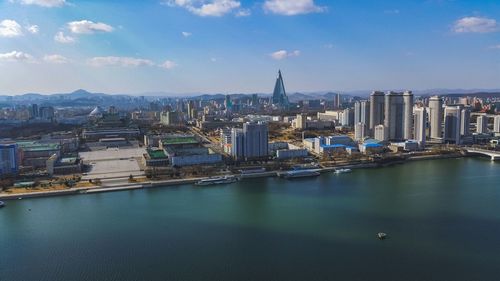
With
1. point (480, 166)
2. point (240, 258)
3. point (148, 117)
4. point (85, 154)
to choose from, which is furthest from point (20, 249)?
point (148, 117)

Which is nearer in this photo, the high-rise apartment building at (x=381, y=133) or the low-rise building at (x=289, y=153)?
the low-rise building at (x=289, y=153)

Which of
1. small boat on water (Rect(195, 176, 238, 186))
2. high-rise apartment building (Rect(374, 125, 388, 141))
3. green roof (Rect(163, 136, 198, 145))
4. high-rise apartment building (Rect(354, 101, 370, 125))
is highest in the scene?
high-rise apartment building (Rect(354, 101, 370, 125))

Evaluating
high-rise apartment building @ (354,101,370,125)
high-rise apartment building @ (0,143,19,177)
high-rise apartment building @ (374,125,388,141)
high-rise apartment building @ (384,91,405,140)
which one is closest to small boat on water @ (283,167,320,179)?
high-rise apartment building @ (374,125,388,141)

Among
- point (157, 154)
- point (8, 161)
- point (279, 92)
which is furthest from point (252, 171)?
point (279, 92)

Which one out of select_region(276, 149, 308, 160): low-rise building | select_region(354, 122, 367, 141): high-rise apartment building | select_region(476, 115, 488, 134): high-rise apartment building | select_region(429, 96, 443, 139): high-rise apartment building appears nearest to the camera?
select_region(276, 149, 308, 160): low-rise building

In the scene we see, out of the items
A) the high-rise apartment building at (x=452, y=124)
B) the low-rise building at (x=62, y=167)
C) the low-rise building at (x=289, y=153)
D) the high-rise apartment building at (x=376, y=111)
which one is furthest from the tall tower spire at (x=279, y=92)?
the low-rise building at (x=62, y=167)

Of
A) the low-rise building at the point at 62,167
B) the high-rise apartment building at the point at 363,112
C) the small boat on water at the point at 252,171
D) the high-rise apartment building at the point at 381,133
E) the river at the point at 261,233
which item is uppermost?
the high-rise apartment building at the point at 363,112

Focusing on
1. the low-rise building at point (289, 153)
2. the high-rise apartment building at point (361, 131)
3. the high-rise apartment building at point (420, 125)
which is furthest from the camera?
the high-rise apartment building at point (361, 131)

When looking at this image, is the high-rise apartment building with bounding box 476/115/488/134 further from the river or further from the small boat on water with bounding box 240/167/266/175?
the small boat on water with bounding box 240/167/266/175

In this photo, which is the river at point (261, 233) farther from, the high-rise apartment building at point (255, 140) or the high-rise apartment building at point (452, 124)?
the high-rise apartment building at point (452, 124)

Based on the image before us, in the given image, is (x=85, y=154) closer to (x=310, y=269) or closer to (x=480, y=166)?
(x=310, y=269)

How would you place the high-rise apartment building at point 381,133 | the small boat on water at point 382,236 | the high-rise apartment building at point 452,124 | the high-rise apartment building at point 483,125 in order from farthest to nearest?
the high-rise apartment building at point 483,125, the high-rise apartment building at point 381,133, the high-rise apartment building at point 452,124, the small boat on water at point 382,236
